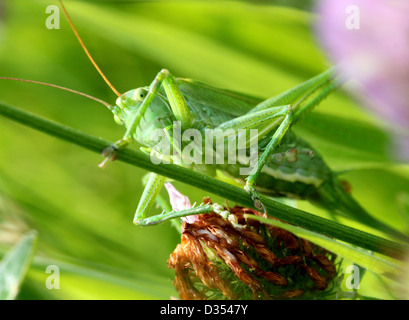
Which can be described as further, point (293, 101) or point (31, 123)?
point (293, 101)

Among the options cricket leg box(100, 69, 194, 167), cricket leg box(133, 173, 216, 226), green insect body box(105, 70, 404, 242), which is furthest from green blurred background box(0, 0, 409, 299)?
cricket leg box(100, 69, 194, 167)

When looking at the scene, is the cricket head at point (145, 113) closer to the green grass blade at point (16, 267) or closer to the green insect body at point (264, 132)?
the green insect body at point (264, 132)

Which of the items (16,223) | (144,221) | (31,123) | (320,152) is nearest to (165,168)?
(31,123)

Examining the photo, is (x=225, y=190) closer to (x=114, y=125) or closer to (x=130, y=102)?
(x=130, y=102)

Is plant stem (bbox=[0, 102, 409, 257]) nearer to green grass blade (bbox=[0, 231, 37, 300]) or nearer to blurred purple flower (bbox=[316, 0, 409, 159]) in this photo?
blurred purple flower (bbox=[316, 0, 409, 159])

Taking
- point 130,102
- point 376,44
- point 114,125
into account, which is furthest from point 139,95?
point 114,125

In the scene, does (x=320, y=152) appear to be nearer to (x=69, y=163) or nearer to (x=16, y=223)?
(x=16, y=223)
